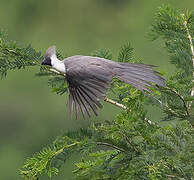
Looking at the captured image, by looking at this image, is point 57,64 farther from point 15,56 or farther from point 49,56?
point 15,56

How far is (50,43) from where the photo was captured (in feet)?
34.8

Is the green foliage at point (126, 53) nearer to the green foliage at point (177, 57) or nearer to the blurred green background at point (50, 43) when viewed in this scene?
the green foliage at point (177, 57)

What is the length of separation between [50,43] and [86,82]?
7.92 m

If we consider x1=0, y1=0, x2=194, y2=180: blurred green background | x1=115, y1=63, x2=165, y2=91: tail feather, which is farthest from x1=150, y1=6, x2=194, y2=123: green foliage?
x1=0, y1=0, x2=194, y2=180: blurred green background

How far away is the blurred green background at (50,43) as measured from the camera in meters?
9.35

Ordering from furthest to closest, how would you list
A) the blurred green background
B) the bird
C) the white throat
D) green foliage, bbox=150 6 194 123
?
the blurred green background
the white throat
the bird
green foliage, bbox=150 6 194 123

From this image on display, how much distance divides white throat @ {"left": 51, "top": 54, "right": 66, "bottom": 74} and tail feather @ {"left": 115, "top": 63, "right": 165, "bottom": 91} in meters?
0.22

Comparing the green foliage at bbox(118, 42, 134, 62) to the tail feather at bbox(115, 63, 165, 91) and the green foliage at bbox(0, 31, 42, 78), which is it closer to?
the tail feather at bbox(115, 63, 165, 91)

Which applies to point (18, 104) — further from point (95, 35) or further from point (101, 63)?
point (101, 63)

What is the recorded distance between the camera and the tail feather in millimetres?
2419

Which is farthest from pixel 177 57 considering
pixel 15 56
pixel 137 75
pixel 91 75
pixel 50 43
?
pixel 50 43

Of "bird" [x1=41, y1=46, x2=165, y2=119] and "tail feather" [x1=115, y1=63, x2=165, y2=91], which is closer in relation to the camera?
"tail feather" [x1=115, y1=63, x2=165, y2=91]

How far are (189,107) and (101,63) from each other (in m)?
0.62

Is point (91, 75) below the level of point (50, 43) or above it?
below
